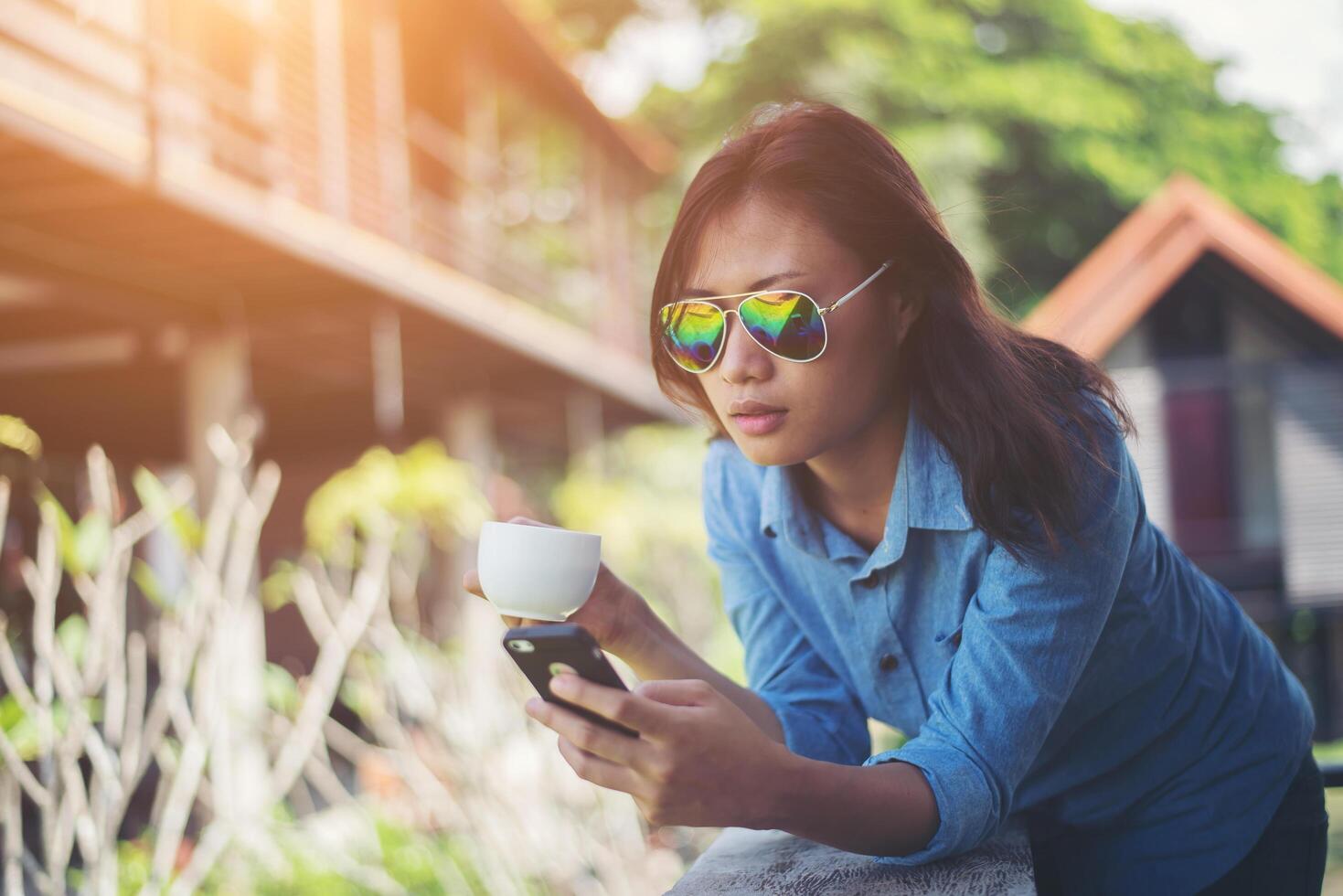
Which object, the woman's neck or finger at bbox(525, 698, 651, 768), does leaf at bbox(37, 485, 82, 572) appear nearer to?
the woman's neck

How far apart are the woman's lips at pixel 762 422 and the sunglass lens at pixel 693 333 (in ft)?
0.31

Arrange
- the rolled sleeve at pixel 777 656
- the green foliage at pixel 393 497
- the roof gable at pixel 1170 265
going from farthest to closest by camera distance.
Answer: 1. the roof gable at pixel 1170 265
2. the green foliage at pixel 393 497
3. the rolled sleeve at pixel 777 656

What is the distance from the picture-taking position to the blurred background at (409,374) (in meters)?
4.04

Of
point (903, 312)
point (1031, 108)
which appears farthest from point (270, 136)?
point (1031, 108)

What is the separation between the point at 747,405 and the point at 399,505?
12.8ft

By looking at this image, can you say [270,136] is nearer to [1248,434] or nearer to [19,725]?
[19,725]

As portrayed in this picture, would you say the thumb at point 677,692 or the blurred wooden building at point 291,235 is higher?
the blurred wooden building at point 291,235

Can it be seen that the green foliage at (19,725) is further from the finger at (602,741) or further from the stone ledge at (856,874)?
the finger at (602,741)

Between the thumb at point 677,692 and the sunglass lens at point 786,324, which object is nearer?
the thumb at point 677,692

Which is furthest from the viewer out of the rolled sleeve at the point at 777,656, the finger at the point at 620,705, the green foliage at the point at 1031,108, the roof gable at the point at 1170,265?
the green foliage at the point at 1031,108

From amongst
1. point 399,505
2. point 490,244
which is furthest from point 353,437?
point 399,505

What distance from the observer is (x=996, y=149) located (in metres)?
21.1

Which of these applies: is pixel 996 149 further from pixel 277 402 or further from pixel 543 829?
pixel 543 829

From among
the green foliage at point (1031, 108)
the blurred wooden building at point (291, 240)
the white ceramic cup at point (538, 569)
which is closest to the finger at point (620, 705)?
the white ceramic cup at point (538, 569)
